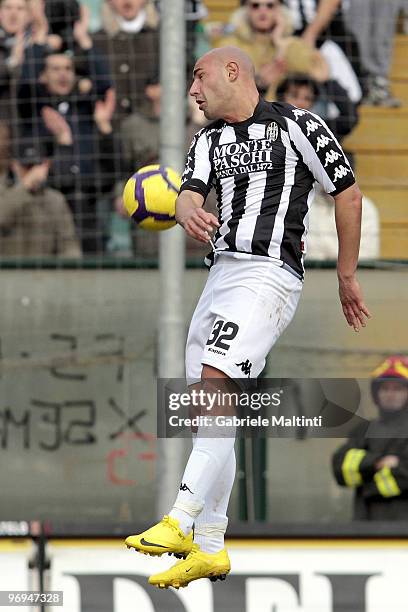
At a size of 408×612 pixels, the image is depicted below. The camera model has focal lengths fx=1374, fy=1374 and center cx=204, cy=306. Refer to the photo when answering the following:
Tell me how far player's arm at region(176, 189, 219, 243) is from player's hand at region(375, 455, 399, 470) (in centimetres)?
366

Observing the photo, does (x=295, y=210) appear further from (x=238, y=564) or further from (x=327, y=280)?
(x=327, y=280)

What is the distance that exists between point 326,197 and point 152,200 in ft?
13.6

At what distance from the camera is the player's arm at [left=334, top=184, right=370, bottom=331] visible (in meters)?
5.96

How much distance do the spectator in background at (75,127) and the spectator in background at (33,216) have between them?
0.08 m

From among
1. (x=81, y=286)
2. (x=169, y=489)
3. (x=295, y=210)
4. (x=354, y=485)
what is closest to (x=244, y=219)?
(x=295, y=210)

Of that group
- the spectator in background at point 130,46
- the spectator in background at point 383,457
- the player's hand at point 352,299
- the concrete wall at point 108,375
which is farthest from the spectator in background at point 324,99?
the player's hand at point 352,299

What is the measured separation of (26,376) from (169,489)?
2.17 metres

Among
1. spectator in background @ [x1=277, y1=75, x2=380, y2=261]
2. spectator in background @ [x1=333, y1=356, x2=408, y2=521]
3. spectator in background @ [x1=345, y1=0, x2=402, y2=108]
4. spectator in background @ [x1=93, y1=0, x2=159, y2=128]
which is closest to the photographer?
spectator in background @ [x1=333, y1=356, x2=408, y2=521]

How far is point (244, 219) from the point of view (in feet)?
19.7

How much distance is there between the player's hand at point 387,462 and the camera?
899 centimetres

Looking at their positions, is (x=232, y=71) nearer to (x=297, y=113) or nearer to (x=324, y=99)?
(x=297, y=113)

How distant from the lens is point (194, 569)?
19.5 ft

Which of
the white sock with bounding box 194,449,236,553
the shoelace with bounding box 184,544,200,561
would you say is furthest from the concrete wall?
the shoelace with bounding box 184,544,200,561

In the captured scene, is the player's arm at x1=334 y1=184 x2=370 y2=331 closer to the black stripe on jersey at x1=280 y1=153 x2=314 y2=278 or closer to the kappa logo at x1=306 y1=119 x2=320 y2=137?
the black stripe on jersey at x1=280 y1=153 x2=314 y2=278
